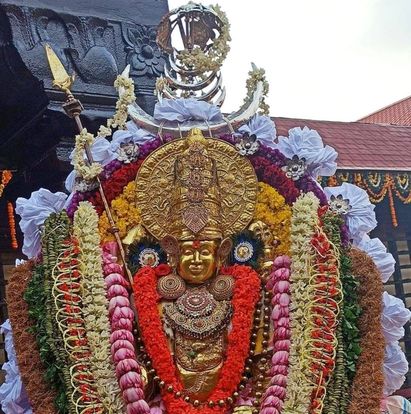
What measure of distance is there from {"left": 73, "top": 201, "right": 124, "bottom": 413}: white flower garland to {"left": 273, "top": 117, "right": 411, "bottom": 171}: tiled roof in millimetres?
3121

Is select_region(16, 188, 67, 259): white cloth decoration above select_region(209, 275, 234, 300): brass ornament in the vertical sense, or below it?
above

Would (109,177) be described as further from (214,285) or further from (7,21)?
(7,21)

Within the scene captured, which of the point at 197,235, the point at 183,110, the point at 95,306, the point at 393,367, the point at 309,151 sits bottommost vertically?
the point at 393,367

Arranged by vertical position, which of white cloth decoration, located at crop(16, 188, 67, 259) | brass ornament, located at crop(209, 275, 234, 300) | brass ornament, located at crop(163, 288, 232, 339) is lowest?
brass ornament, located at crop(163, 288, 232, 339)

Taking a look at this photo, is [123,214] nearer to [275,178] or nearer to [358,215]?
[275,178]

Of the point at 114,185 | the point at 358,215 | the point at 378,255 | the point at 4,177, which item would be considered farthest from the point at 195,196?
the point at 4,177

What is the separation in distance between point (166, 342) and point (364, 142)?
4.25 meters

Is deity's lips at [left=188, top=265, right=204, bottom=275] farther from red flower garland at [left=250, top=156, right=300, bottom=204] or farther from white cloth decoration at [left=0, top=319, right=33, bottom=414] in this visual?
white cloth decoration at [left=0, top=319, right=33, bottom=414]

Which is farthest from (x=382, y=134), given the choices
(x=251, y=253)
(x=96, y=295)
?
(x=96, y=295)

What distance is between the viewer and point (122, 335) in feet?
11.7

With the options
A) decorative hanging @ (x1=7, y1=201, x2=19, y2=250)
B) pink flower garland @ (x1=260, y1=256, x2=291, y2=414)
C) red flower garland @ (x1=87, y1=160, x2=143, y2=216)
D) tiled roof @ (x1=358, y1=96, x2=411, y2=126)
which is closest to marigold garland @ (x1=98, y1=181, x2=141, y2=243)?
red flower garland @ (x1=87, y1=160, x2=143, y2=216)

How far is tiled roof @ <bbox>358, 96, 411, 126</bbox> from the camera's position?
11.3m

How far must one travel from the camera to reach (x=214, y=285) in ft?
12.8

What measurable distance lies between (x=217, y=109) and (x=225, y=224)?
64 centimetres
